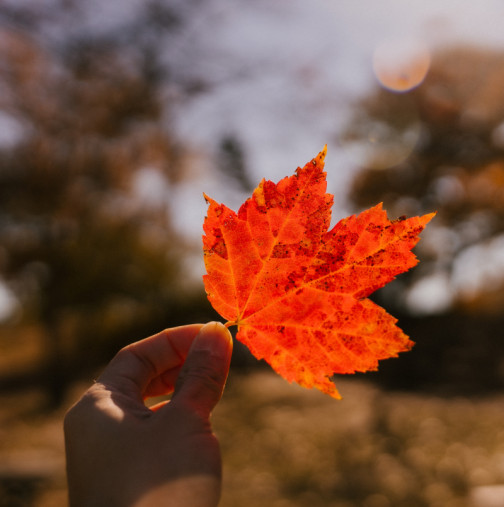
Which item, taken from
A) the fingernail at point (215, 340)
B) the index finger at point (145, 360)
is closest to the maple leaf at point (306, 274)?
the fingernail at point (215, 340)

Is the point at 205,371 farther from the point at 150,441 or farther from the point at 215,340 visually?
the point at 150,441

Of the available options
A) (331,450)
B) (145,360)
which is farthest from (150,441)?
(331,450)

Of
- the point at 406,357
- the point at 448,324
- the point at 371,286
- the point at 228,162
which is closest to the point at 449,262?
the point at 448,324

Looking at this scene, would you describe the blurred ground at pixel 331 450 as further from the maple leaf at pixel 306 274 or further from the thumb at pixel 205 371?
the maple leaf at pixel 306 274

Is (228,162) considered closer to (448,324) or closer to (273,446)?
(273,446)

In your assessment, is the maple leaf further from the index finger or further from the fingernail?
the index finger

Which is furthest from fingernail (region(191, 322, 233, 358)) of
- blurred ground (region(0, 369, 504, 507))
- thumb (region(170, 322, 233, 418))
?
blurred ground (region(0, 369, 504, 507))
